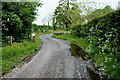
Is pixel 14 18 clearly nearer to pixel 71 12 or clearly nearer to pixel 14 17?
pixel 14 17

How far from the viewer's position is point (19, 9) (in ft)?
36.8

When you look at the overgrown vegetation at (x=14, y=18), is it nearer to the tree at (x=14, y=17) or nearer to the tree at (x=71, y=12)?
the tree at (x=14, y=17)

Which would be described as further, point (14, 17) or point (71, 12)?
point (71, 12)

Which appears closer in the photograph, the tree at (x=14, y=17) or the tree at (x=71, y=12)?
the tree at (x=14, y=17)

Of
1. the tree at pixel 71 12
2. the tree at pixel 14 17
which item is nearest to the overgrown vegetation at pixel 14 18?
the tree at pixel 14 17

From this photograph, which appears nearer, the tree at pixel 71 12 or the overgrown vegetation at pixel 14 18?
the overgrown vegetation at pixel 14 18

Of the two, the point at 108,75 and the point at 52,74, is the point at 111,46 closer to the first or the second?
the point at 108,75


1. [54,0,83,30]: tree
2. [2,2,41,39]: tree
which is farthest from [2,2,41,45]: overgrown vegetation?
[54,0,83,30]: tree

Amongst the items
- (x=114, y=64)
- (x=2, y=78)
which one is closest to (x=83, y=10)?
(x=114, y=64)

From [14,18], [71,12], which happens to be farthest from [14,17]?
[71,12]

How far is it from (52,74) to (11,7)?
25.4 ft

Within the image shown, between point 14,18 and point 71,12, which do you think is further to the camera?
point 71,12

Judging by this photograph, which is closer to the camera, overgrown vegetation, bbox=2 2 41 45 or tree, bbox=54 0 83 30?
overgrown vegetation, bbox=2 2 41 45

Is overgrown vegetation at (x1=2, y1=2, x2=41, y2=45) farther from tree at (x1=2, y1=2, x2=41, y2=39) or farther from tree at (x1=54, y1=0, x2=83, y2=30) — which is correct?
tree at (x1=54, y1=0, x2=83, y2=30)
